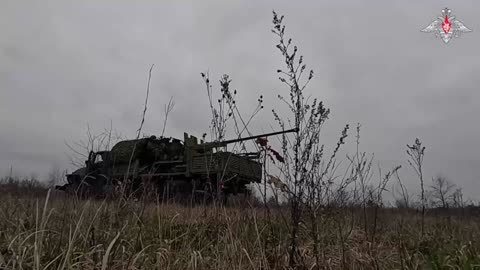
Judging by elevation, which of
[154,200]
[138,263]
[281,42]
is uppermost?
[281,42]

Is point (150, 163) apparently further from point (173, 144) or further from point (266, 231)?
point (266, 231)

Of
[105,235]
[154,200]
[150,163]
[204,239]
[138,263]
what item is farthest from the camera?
[150,163]

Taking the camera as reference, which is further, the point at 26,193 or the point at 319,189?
the point at 26,193

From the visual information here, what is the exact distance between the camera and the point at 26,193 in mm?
6262

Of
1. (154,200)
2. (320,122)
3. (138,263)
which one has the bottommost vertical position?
(138,263)

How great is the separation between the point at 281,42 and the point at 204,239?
2.38 m

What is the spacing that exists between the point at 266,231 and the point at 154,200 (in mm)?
1488

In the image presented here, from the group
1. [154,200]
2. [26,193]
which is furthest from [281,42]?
[26,193]

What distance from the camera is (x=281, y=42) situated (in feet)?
10.7

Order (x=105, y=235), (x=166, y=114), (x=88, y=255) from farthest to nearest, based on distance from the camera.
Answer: (x=166, y=114) → (x=105, y=235) → (x=88, y=255)

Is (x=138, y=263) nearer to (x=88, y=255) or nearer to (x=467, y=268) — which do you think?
(x=88, y=255)

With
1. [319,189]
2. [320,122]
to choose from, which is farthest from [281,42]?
[319,189]

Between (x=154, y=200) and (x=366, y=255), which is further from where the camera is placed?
(x=154, y=200)

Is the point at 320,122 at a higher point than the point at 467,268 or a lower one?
higher
